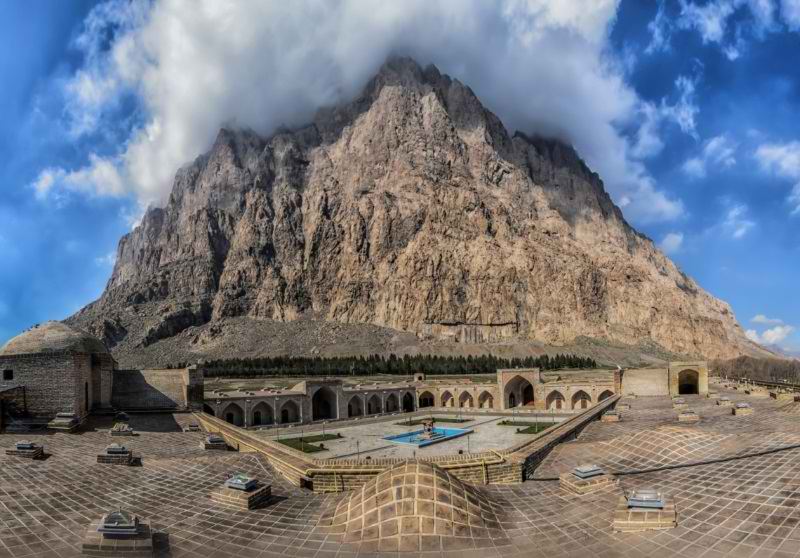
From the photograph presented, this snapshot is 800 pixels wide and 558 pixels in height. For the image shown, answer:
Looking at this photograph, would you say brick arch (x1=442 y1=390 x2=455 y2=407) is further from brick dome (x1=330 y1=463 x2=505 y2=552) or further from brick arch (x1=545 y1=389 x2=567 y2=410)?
brick dome (x1=330 y1=463 x2=505 y2=552)

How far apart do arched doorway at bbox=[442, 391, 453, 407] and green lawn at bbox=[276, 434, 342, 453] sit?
16.0m

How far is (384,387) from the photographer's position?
3969 cm

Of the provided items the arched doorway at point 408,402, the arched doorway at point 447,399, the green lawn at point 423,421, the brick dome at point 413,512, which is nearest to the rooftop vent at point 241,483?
the brick dome at point 413,512

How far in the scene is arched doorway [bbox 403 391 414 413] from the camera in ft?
137

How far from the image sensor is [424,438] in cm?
2550

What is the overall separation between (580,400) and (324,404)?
17179 mm

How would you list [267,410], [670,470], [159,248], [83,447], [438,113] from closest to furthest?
1. [670,470]
2. [83,447]
3. [267,410]
4. [438,113]
5. [159,248]

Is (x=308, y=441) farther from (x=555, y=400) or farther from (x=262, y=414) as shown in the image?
(x=555, y=400)

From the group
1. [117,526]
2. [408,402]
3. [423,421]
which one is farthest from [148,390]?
[408,402]

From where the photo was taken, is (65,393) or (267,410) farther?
(267,410)

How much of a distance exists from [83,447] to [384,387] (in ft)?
93.5

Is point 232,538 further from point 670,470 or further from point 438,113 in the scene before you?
point 438,113

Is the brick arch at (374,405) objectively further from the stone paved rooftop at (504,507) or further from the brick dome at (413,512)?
the brick dome at (413,512)

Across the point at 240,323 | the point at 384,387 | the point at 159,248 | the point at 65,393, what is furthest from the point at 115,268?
the point at 65,393
